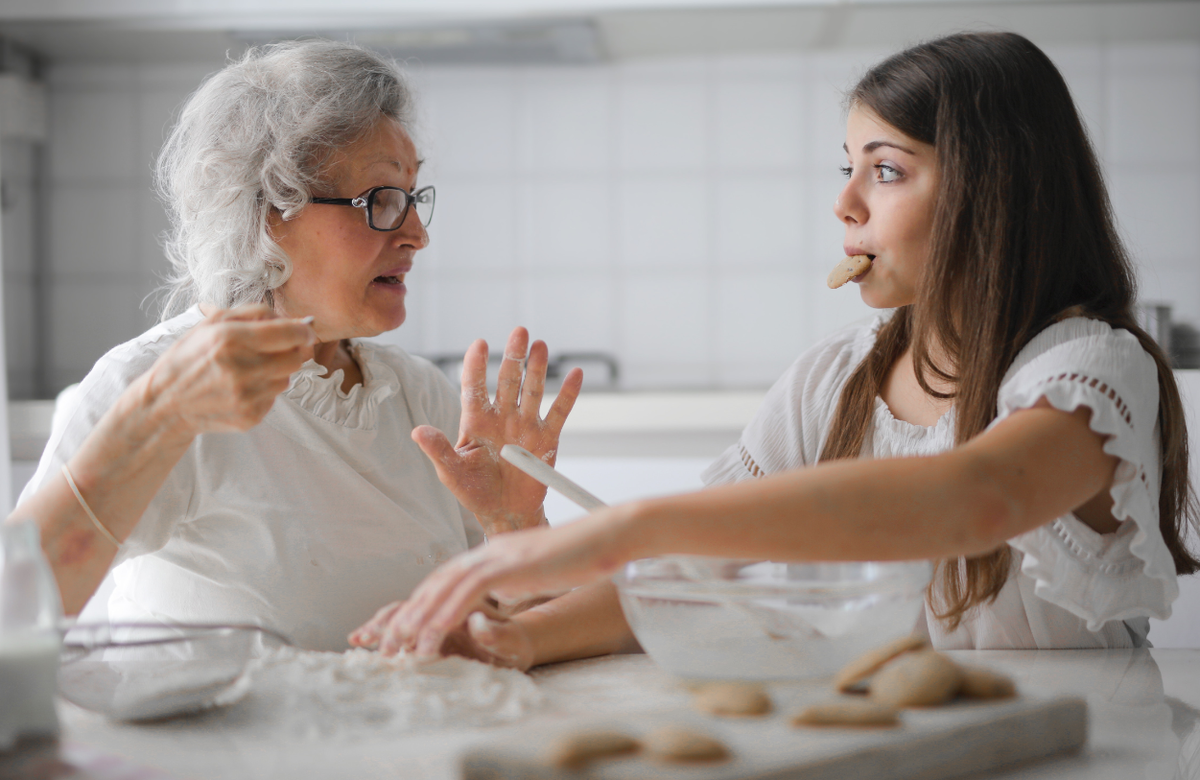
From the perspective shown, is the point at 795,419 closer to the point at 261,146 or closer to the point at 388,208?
the point at 388,208

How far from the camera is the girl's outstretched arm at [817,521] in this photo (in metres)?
0.67

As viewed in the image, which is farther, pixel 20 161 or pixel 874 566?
pixel 20 161

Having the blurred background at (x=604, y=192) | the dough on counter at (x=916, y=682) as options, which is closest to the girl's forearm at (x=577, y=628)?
the dough on counter at (x=916, y=682)

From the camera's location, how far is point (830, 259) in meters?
3.18

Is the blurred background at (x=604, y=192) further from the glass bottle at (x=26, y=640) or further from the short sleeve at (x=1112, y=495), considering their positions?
the glass bottle at (x=26, y=640)

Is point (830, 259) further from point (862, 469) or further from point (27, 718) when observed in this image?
point (27, 718)

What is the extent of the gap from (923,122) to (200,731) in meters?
1.01

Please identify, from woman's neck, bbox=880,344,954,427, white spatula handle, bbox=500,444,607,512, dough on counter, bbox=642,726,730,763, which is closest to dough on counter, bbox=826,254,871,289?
woman's neck, bbox=880,344,954,427

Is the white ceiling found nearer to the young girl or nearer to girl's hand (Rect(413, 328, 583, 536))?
the young girl

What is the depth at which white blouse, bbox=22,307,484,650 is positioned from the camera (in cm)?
115

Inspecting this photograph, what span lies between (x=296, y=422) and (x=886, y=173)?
2.71ft

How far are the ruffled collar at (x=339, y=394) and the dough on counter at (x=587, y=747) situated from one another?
2.78 ft

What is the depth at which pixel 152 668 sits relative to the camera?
0.66 meters

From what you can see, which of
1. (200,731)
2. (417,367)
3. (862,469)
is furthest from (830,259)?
(200,731)
